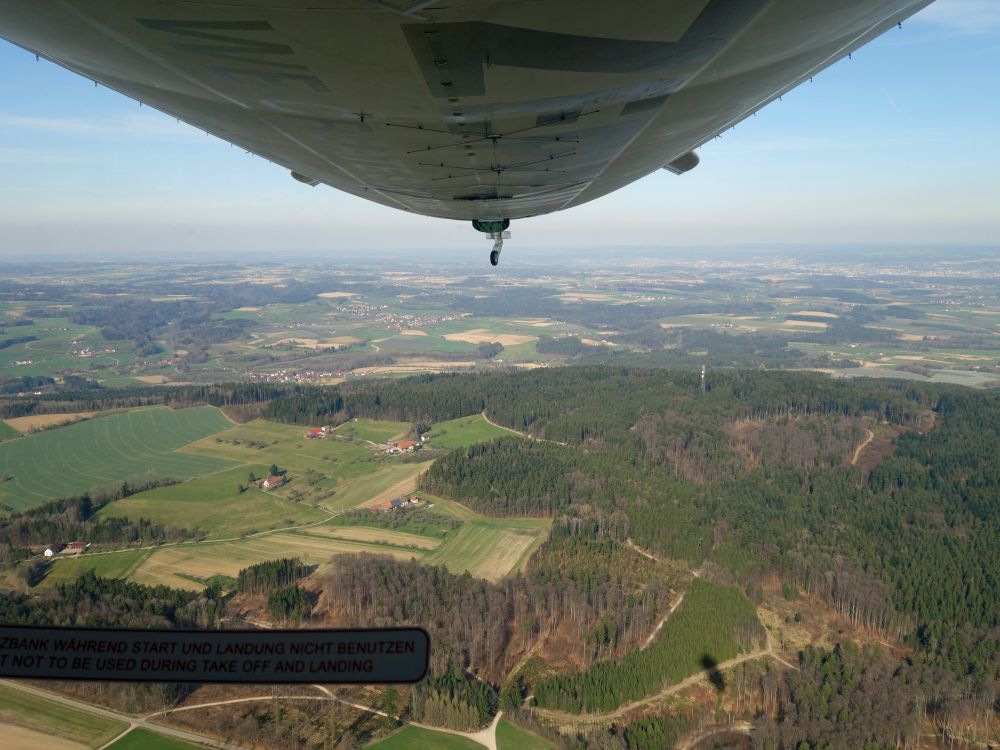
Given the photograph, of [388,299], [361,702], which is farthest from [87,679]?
[388,299]

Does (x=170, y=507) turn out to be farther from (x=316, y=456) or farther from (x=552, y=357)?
(x=552, y=357)

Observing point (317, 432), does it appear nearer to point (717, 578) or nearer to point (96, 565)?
point (96, 565)

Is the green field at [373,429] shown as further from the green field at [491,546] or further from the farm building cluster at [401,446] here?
the green field at [491,546]

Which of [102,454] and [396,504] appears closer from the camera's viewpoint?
[396,504]

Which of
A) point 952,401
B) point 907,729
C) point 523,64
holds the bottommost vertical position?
point 907,729

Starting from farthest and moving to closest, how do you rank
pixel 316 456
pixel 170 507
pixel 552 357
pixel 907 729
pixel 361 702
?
pixel 552 357, pixel 316 456, pixel 170 507, pixel 361 702, pixel 907 729

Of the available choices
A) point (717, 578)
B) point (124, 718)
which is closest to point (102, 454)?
point (124, 718)
